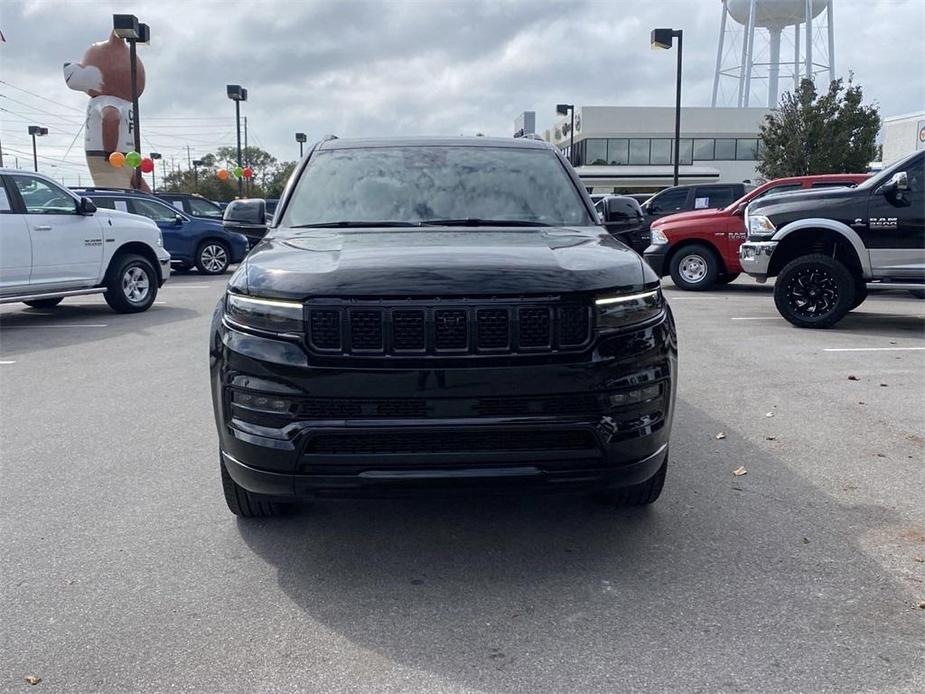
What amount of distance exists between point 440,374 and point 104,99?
36368 mm

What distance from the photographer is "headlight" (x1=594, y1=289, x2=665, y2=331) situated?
316cm

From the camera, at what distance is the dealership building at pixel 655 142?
63.2m

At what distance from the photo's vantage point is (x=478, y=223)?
415cm

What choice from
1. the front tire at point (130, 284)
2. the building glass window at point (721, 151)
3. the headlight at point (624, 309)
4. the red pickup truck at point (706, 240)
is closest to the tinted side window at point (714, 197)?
the red pickup truck at point (706, 240)

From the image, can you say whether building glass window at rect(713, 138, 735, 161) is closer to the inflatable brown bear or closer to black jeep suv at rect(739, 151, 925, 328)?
the inflatable brown bear

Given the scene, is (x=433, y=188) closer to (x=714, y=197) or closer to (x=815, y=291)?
(x=815, y=291)

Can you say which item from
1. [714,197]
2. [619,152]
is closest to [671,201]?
[714,197]

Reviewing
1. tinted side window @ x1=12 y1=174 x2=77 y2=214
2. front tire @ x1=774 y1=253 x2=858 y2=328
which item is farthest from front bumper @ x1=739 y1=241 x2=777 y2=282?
tinted side window @ x1=12 y1=174 x2=77 y2=214

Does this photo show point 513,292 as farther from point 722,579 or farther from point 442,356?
point 722,579

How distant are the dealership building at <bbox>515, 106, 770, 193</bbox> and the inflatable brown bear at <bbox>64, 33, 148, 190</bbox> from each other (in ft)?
112

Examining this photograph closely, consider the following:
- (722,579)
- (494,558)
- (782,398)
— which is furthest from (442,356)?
(782,398)

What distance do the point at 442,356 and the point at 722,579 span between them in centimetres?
146

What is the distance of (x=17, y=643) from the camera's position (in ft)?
9.46

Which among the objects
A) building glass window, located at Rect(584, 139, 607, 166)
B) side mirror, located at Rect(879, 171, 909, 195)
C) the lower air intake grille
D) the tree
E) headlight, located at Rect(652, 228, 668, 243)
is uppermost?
building glass window, located at Rect(584, 139, 607, 166)
